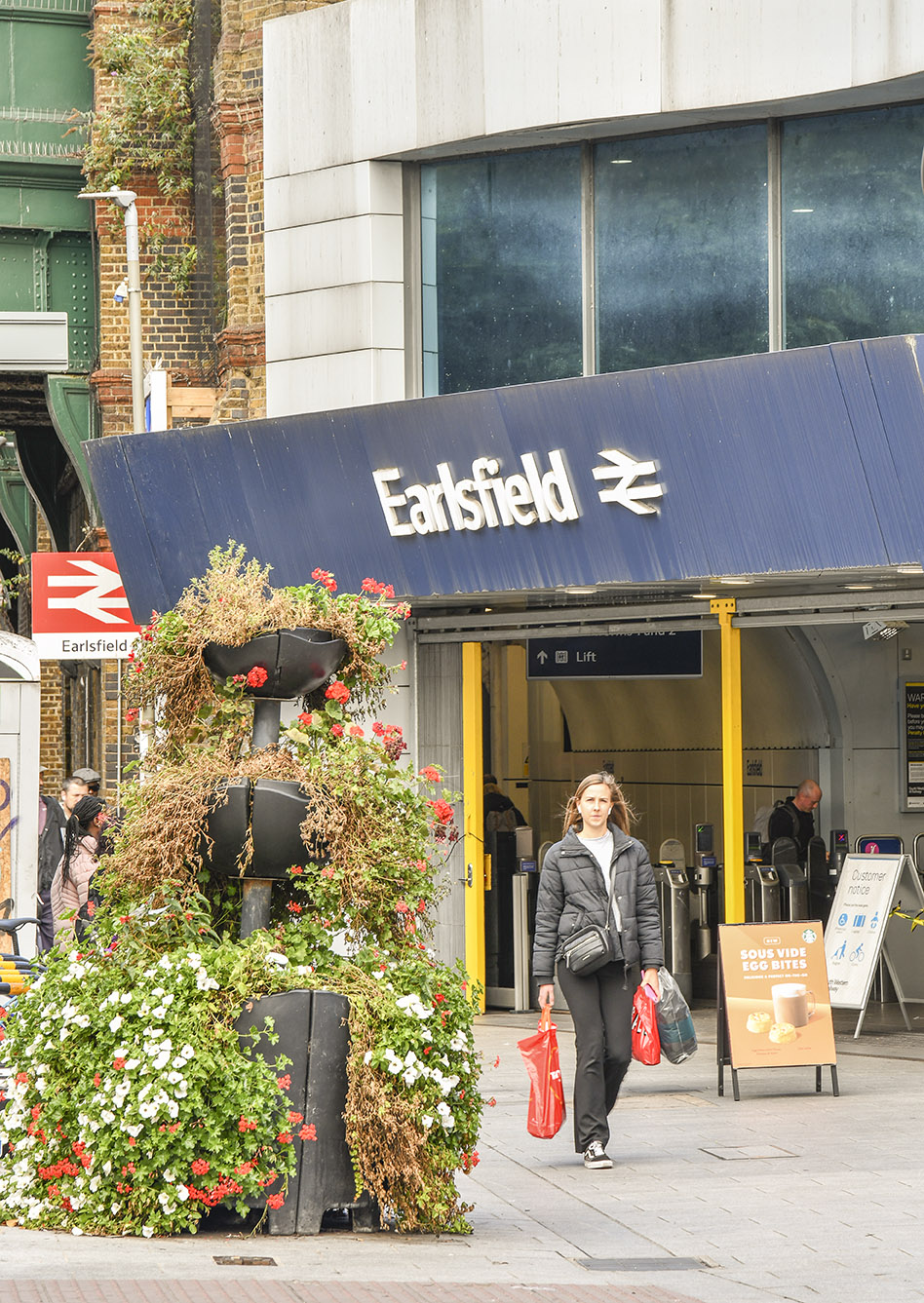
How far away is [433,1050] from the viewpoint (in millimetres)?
7438

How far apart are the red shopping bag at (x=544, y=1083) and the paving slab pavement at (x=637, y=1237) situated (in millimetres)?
240

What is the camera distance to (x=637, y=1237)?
25.0 ft

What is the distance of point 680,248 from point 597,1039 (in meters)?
6.45

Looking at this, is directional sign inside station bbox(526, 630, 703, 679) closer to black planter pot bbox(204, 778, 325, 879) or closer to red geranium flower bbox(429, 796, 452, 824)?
red geranium flower bbox(429, 796, 452, 824)

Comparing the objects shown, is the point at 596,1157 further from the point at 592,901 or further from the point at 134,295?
the point at 134,295

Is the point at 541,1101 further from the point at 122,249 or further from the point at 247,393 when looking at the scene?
the point at 122,249

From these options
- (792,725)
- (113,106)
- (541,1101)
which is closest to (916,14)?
(792,725)

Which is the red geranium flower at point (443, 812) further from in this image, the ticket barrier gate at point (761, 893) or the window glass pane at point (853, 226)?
the ticket barrier gate at point (761, 893)

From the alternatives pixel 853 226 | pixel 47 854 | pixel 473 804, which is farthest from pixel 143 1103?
pixel 47 854

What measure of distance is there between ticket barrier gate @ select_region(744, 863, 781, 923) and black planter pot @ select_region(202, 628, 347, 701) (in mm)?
7690

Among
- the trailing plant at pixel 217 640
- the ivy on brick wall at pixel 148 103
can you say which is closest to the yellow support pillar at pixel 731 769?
the trailing plant at pixel 217 640

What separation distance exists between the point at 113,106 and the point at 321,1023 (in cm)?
1457

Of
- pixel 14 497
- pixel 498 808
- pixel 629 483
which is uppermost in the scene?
pixel 14 497

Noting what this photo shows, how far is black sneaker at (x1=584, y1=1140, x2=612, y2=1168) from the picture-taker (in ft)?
29.4
